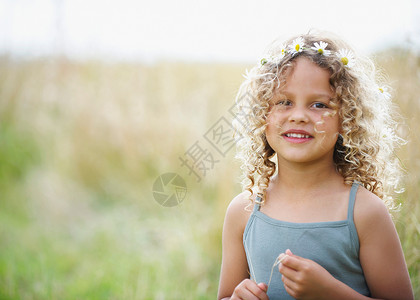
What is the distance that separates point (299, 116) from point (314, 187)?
276mm

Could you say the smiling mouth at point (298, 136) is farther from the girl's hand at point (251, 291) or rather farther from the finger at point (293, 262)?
the girl's hand at point (251, 291)

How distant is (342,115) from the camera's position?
1.63 meters

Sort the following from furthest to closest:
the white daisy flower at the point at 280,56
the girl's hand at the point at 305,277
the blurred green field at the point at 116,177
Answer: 1. the blurred green field at the point at 116,177
2. the white daisy flower at the point at 280,56
3. the girl's hand at the point at 305,277

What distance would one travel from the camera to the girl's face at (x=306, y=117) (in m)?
1.58

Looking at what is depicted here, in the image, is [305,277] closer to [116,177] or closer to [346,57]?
[346,57]

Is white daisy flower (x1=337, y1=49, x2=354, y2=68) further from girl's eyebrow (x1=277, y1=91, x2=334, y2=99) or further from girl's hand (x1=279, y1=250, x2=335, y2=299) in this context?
girl's hand (x1=279, y1=250, x2=335, y2=299)

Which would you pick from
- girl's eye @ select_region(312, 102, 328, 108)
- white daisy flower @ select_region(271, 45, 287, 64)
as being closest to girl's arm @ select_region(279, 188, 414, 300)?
girl's eye @ select_region(312, 102, 328, 108)

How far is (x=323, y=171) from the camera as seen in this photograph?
5.40ft

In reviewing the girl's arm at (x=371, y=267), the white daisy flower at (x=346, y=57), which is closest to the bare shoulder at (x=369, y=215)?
the girl's arm at (x=371, y=267)

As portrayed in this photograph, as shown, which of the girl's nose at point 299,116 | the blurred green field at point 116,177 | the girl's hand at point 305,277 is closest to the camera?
the girl's hand at point 305,277

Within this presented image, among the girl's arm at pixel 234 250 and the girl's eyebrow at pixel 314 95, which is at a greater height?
the girl's eyebrow at pixel 314 95

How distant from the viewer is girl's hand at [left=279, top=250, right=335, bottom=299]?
1422 mm

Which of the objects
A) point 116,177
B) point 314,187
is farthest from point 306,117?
point 116,177

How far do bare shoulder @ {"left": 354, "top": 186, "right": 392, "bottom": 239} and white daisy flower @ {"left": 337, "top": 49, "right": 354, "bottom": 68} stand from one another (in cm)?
52
